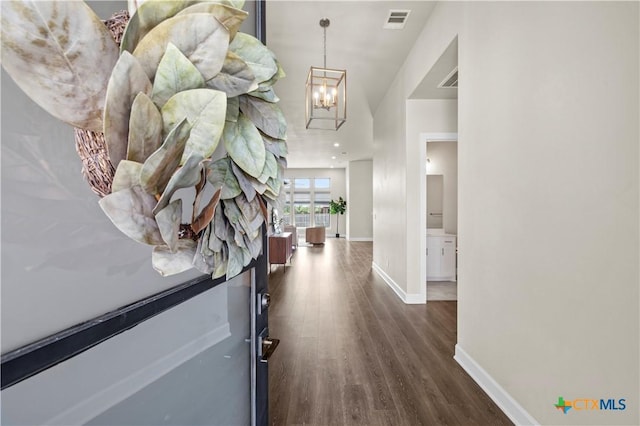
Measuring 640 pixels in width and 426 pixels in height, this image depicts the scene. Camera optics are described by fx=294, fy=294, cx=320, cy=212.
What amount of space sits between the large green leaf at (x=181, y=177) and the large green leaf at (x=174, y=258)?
0.34 feet

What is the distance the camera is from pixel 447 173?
5.95 meters

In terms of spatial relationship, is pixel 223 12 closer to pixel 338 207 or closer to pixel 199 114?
pixel 199 114

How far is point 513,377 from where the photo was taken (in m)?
1.81

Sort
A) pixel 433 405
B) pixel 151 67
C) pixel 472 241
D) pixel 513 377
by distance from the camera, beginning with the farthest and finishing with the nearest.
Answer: pixel 472 241 → pixel 433 405 → pixel 513 377 → pixel 151 67

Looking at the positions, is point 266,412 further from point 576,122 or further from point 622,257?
point 576,122

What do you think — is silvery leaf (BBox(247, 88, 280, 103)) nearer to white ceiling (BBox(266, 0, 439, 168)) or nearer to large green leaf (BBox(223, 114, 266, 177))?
large green leaf (BBox(223, 114, 266, 177))

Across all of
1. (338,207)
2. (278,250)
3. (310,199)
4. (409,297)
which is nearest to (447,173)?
(409,297)

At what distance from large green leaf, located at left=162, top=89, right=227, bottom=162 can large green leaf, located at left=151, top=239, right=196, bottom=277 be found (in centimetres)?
15

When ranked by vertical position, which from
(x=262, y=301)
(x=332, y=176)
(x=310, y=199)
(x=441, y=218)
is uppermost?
(x=332, y=176)

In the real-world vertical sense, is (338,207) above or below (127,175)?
above

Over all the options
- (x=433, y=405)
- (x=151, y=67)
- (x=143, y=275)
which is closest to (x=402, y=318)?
(x=433, y=405)

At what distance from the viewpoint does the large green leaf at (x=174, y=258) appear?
41 centimetres

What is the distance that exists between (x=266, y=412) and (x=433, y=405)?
139cm

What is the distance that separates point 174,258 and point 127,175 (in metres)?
0.15
